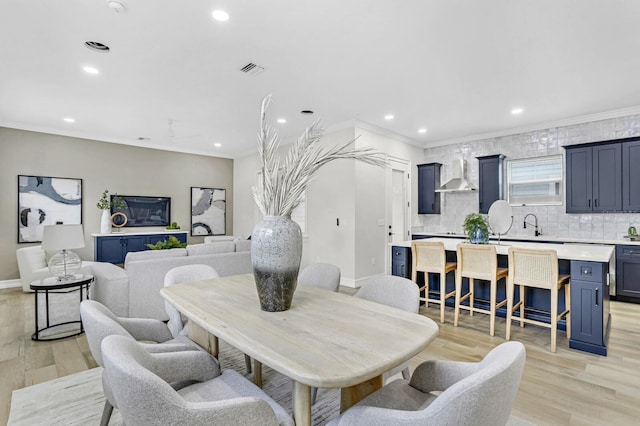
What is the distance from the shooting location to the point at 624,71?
339cm

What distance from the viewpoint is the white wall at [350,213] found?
17.1 feet

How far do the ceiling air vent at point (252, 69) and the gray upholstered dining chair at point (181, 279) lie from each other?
210 centimetres

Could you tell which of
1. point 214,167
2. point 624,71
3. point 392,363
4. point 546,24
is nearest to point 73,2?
point 392,363

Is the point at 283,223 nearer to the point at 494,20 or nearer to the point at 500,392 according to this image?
the point at 500,392

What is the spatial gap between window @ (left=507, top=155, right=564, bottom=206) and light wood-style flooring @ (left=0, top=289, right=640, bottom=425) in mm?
2265

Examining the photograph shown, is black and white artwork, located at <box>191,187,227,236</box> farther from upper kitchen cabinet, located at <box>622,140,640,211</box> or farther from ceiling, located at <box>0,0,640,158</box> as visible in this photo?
upper kitchen cabinet, located at <box>622,140,640,211</box>

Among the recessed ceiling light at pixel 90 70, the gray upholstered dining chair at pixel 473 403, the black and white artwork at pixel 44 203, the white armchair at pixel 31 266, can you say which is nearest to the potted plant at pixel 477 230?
the gray upholstered dining chair at pixel 473 403

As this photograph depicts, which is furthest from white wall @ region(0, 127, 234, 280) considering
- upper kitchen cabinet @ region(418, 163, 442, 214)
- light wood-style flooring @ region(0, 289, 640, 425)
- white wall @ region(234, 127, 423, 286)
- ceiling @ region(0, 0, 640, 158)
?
upper kitchen cabinet @ region(418, 163, 442, 214)

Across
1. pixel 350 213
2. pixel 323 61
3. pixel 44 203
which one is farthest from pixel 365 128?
pixel 44 203

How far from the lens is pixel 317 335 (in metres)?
1.23

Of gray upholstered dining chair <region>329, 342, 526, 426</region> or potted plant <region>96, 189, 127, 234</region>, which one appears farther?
potted plant <region>96, 189, 127, 234</region>

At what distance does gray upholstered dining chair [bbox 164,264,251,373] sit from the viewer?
2.20m

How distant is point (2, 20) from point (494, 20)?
3.89m

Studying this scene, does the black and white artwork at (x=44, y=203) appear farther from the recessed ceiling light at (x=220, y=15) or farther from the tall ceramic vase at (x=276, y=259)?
the tall ceramic vase at (x=276, y=259)
